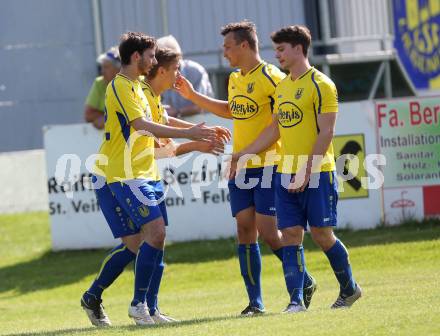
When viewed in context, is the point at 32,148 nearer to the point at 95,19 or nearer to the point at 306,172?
the point at 95,19

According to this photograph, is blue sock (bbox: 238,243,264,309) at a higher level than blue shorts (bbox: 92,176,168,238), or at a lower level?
lower

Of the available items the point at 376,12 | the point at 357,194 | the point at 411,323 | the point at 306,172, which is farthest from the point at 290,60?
the point at 376,12

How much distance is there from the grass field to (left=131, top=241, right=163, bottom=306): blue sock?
0.30m

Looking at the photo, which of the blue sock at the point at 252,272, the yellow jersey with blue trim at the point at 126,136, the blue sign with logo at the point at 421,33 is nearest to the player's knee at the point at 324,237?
the blue sock at the point at 252,272

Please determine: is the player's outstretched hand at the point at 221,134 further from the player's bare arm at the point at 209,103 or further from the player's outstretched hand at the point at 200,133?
the player's bare arm at the point at 209,103

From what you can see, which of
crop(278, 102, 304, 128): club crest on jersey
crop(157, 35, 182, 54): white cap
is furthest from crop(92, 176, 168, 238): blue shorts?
crop(157, 35, 182, 54): white cap

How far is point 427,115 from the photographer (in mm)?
15836

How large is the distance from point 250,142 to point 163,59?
3.41ft

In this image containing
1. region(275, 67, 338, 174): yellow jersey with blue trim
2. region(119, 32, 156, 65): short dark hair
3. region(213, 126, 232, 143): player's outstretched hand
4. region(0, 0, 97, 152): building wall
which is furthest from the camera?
region(0, 0, 97, 152): building wall

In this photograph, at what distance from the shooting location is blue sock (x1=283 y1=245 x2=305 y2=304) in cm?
983

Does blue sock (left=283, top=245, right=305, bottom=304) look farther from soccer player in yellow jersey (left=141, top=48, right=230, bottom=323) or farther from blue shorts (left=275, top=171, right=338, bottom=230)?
soccer player in yellow jersey (left=141, top=48, right=230, bottom=323)

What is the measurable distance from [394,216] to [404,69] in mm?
5540

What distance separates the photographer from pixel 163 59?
10.5 m

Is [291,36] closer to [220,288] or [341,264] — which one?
[341,264]
